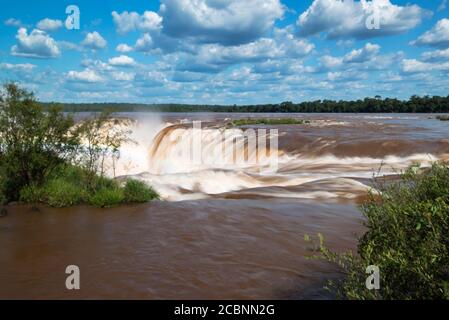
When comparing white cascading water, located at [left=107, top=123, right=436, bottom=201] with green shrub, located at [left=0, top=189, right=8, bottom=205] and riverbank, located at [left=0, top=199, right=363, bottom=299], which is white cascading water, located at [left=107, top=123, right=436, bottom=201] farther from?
green shrub, located at [left=0, top=189, right=8, bottom=205]

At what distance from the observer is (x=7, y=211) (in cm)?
970

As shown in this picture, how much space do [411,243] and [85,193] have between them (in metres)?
8.43

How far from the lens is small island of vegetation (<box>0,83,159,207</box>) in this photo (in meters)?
10.2

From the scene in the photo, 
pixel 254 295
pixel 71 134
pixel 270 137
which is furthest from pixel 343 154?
pixel 254 295

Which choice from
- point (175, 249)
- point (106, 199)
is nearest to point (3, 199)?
point (106, 199)

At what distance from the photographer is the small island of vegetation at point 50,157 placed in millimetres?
10156

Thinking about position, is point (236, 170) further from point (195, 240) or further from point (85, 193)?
point (195, 240)

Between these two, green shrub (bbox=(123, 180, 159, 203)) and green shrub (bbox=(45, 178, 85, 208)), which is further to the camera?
green shrub (bbox=(123, 180, 159, 203))

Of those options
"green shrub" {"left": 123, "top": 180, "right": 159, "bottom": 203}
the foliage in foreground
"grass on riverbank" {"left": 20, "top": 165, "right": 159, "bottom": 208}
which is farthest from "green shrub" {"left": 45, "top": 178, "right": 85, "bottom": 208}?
the foliage in foreground

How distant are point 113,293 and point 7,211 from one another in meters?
5.56

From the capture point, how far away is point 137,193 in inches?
412

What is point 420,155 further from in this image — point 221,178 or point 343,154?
point 221,178

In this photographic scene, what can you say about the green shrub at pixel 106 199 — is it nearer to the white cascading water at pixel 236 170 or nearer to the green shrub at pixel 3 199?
the white cascading water at pixel 236 170
